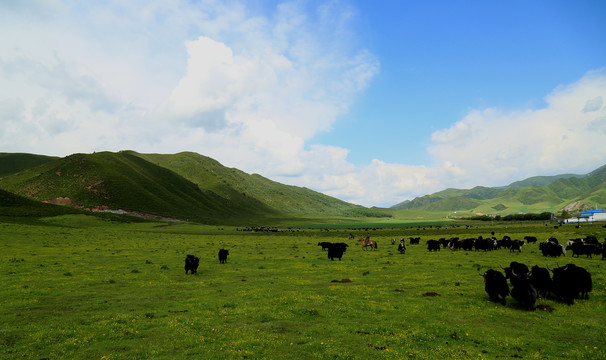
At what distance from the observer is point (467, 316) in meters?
14.9

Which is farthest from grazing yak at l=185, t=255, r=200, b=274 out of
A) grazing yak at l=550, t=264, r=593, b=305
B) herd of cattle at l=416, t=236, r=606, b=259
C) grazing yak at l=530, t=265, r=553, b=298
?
herd of cattle at l=416, t=236, r=606, b=259

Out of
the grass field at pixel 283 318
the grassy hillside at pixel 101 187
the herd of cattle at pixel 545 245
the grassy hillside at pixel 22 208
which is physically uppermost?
the grassy hillside at pixel 101 187

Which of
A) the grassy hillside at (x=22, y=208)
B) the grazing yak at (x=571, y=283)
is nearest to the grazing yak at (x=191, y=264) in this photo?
the grazing yak at (x=571, y=283)

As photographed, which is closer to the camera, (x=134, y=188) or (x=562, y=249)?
(x=562, y=249)

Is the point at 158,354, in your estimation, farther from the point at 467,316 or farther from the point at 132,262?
the point at 132,262

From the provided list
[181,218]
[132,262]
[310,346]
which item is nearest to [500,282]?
[310,346]

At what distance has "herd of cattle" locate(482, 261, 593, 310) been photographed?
16.2m

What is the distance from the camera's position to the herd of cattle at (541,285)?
53.3 feet

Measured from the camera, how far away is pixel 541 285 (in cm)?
1767

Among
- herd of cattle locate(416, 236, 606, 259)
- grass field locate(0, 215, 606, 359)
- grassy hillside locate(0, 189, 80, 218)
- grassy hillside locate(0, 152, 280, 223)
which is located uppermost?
grassy hillside locate(0, 152, 280, 223)

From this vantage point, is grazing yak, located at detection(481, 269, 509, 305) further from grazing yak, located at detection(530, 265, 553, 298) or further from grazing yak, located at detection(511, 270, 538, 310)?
grazing yak, located at detection(530, 265, 553, 298)

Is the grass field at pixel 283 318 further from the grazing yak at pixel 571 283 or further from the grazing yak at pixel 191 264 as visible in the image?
the grazing yak at pixel 191 264

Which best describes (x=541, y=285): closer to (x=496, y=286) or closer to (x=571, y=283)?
(x=571, y=283)

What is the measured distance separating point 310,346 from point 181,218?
16084cm
